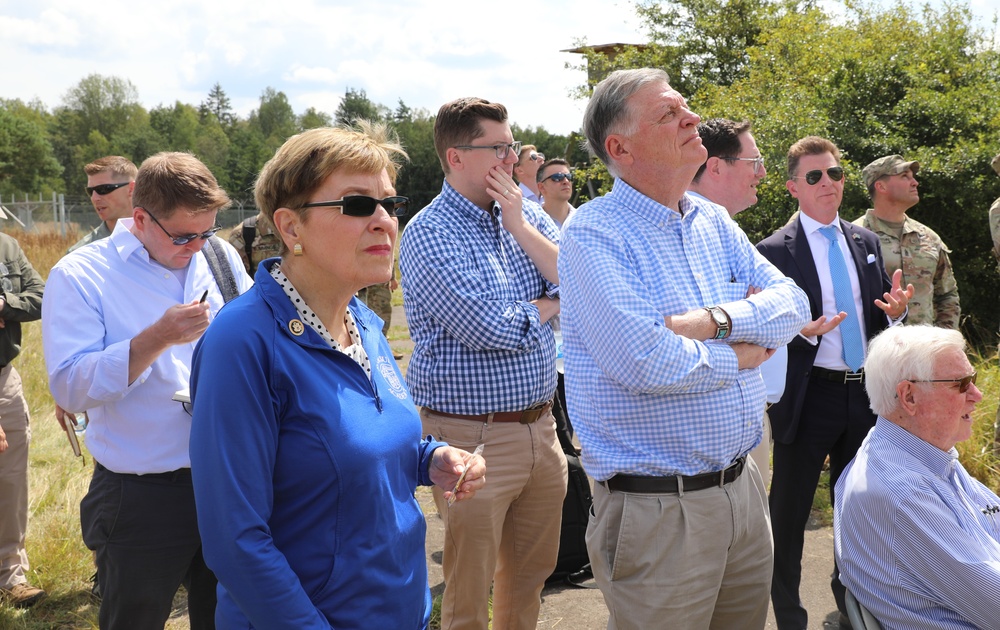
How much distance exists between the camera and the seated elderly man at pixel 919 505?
2.45 meters

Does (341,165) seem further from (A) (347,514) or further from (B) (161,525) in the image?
(B) (161,525)

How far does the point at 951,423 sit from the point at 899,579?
0.57 meters

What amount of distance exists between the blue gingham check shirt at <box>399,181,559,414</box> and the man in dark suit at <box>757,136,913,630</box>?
4.39 ft

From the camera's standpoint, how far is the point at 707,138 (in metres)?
4.18

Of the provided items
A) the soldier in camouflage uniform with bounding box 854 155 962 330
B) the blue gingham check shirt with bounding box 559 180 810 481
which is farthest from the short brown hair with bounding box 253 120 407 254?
the soldier in camouflage uniform with bounding box 854 155 962 330

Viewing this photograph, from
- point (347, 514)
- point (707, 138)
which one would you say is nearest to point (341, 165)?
point (347, 514)

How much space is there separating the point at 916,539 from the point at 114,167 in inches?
177

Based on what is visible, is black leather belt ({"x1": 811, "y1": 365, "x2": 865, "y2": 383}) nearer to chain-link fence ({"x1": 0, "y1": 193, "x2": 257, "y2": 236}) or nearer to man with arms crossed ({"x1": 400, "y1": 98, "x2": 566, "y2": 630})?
man with arms crossed ({"x1": 400, "y1": 98, "x2": 566, "y2": 630})

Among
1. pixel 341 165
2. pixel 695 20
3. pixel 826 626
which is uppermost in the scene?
pixel 695 20

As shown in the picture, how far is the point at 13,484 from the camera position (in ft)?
15.2

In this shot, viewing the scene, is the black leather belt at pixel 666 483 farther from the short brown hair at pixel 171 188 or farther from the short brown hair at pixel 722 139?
the short brown hair at pixel 722 139

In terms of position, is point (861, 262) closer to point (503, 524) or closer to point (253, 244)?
point (503, 524)

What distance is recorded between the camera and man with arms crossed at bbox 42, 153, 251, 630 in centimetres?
278

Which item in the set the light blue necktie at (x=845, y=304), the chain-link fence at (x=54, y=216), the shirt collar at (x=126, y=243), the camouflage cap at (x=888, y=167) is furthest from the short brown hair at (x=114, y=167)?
the chain-link fence at (x=54, y=216)
